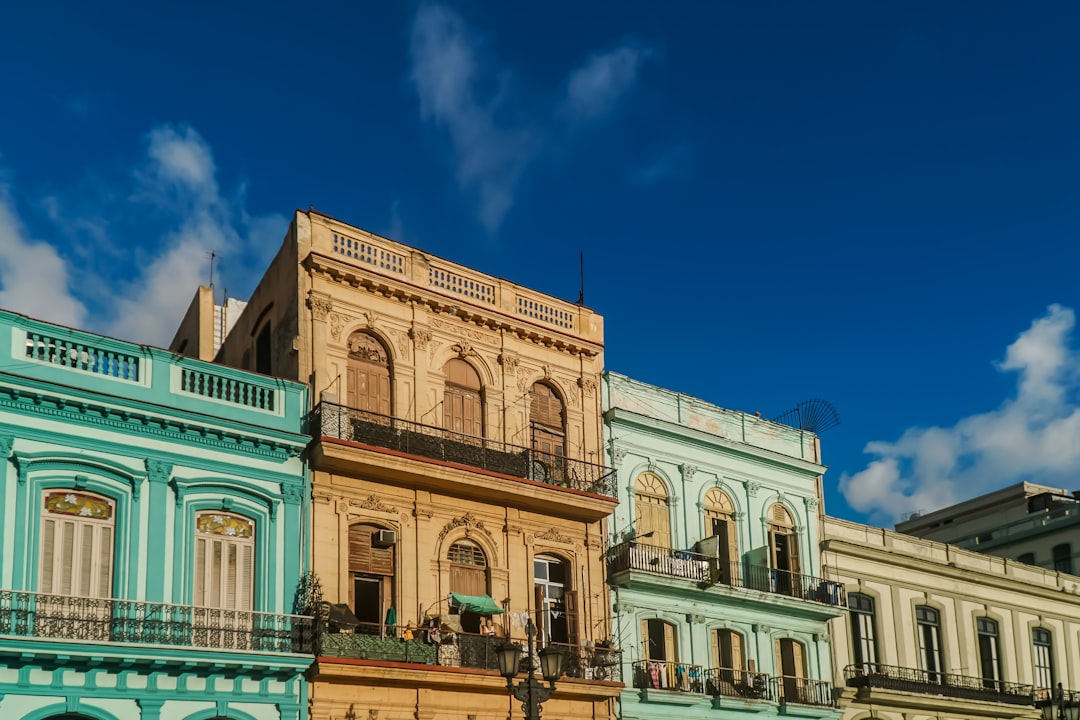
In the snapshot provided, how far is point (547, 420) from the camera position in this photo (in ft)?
99.1

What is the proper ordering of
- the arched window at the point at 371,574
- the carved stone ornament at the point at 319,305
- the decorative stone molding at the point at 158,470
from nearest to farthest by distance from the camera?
the decorative stone molding at the point at 158,470 < the arched window at the point at 371,574 < the carved stone ornament at the point at 319,305

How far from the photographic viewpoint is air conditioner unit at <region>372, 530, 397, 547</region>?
84.3 ft

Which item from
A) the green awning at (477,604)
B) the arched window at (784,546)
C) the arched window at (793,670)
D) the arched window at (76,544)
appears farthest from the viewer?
the arched window at (784,546)

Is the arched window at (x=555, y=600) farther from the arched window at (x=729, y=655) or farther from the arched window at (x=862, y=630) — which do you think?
the arched window at (x=862, y=630)

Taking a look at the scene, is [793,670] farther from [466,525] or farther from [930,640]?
[466,525]

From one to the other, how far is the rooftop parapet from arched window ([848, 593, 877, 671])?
17.1 metres

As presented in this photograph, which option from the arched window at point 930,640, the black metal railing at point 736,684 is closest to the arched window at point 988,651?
the arched window at point 930,640

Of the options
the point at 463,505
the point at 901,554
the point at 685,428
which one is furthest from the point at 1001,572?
the point at 463,505

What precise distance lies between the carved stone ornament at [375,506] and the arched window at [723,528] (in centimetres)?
946

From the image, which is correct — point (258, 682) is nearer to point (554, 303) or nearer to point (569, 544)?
point (569, 544)

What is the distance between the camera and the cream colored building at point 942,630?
34812mm

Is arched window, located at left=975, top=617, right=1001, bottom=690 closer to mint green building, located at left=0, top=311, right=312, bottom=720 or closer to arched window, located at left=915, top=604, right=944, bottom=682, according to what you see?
arched window, located at left=915, top=604, right=944, bottom=682

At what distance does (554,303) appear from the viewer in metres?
31.0

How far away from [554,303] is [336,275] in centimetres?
610
